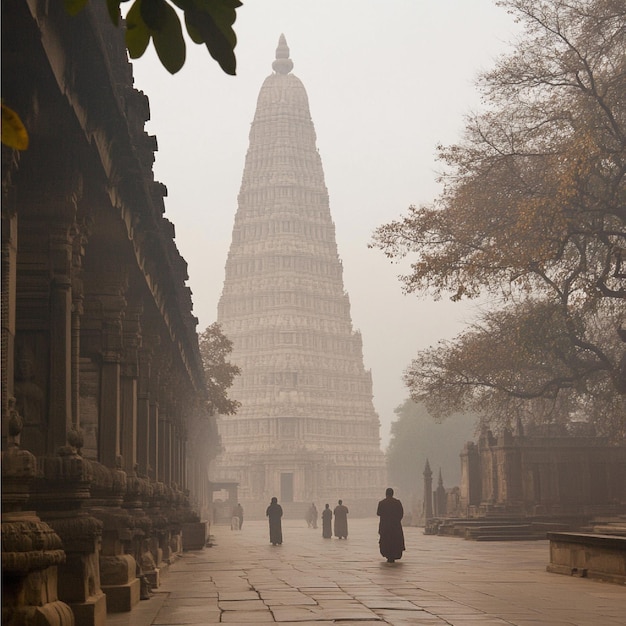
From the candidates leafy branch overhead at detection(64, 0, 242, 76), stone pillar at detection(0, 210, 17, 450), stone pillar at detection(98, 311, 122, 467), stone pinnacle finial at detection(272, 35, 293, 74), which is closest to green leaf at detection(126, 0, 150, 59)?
leafy branch overhead at detection(64, 0, 242, 76)

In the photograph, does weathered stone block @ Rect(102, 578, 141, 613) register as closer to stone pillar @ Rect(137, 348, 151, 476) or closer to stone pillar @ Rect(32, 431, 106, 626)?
stone pillar @ Rect(32, 431, 106, 626)

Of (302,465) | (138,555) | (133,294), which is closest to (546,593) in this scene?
(138,555)

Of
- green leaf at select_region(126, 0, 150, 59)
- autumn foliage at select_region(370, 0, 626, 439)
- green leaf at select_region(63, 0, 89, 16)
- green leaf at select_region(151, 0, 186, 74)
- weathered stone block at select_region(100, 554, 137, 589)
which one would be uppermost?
autumn foliage at select_region(370, 0, 626, 439)

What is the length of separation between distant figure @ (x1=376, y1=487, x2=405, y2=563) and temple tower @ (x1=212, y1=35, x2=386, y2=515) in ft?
260

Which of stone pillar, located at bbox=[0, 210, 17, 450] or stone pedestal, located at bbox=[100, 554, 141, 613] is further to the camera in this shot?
stone pedestal, located at bbox=[100, 554, 141, 613]

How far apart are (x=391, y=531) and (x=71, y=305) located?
13.9m

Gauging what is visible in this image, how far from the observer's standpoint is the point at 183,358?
26984mm

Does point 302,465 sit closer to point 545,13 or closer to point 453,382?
point 453,382

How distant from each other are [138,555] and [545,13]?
1799 cm

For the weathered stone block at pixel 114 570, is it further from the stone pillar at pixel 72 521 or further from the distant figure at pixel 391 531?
the distant figure at pixel 391 531

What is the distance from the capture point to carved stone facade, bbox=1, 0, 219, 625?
23.9 feet

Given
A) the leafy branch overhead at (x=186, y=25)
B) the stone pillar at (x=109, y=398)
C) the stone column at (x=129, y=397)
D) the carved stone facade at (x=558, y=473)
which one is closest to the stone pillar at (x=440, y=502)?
the carved stone facade at (x=558, y=473)

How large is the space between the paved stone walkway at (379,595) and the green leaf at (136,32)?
8029 millimetres

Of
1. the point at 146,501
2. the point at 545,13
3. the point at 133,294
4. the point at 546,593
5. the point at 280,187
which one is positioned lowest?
the point at 546,593
